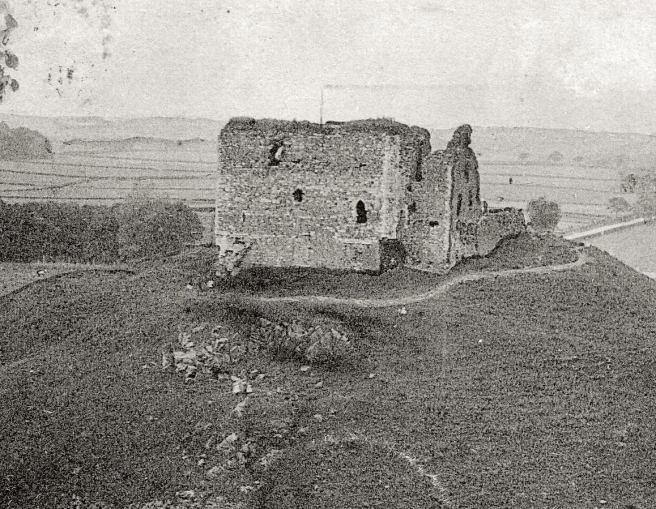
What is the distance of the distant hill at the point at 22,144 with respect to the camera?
167ft

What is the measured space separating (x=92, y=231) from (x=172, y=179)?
16305 millimetres

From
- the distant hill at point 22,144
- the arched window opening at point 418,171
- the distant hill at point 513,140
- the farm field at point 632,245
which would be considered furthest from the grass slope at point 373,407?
the distant hill at point 513,140

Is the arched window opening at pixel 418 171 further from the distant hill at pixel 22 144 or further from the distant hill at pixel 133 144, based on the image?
the distant hill at pixel 133 144

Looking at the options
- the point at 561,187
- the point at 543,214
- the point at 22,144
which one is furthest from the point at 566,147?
the point at 22,144

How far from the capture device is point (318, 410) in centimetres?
1473

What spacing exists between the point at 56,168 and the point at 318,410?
42.7 meters

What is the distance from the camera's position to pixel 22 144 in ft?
170

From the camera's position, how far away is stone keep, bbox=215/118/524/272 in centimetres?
2183

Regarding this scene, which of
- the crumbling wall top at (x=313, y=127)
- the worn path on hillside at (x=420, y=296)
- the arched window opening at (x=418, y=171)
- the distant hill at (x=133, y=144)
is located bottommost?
the worn path on hillside at (x=420, y=296)

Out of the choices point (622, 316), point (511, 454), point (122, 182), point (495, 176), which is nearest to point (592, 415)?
point (511, 454)

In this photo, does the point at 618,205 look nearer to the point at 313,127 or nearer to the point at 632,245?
the point at 632,245

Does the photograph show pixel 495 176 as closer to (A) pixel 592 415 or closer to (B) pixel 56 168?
(B) pixel 56 168

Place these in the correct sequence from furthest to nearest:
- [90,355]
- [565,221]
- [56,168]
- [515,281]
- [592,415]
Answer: [565,221] < [56,168] < [515,281] < [90,355] < [592,415]

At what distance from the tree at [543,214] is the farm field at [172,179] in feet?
3.17
